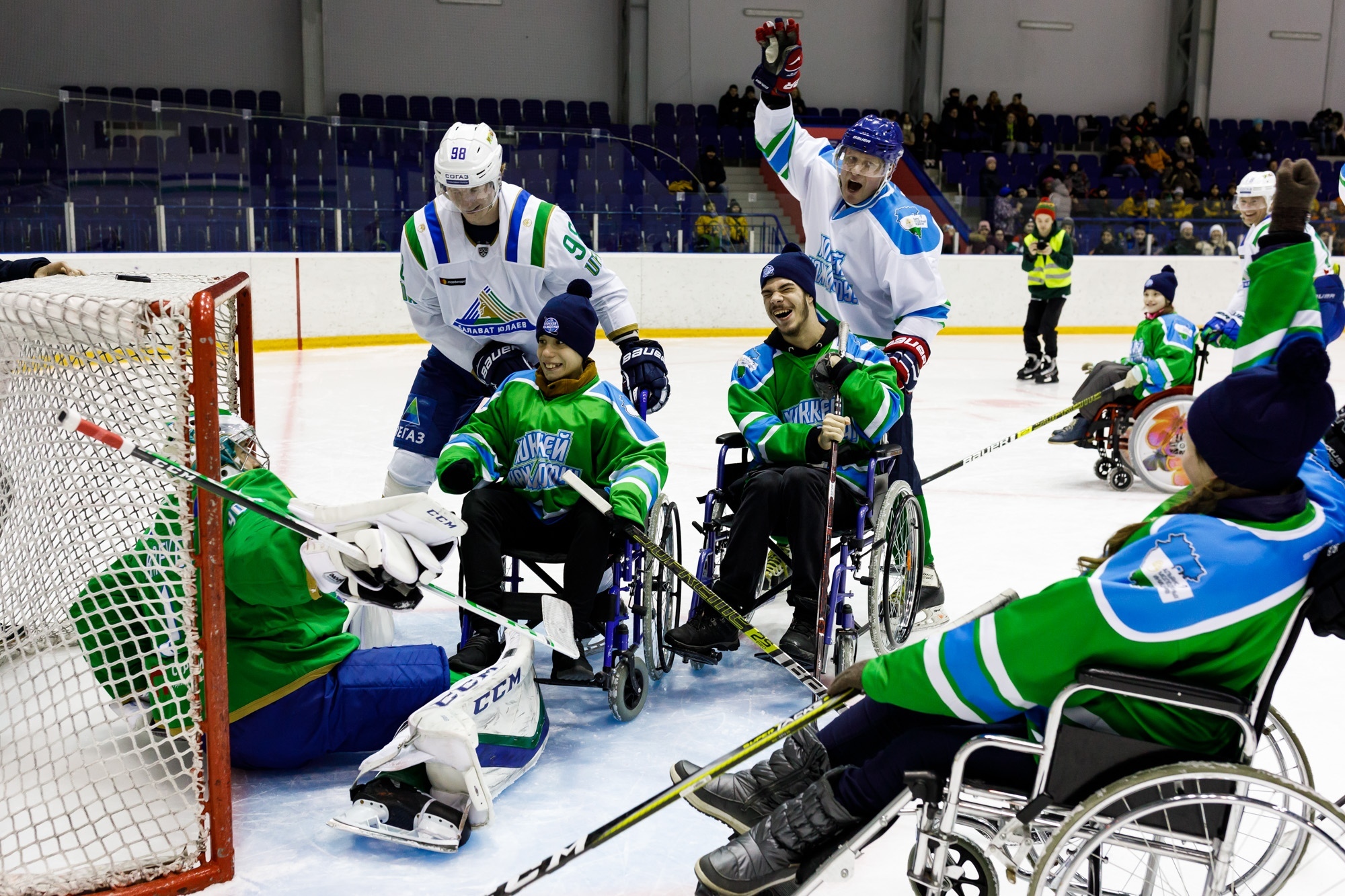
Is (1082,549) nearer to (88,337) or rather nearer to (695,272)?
(88,337)

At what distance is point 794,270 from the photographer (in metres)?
2.80

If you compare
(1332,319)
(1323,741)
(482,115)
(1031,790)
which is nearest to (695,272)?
(482,115)

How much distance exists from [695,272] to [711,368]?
1760 mm

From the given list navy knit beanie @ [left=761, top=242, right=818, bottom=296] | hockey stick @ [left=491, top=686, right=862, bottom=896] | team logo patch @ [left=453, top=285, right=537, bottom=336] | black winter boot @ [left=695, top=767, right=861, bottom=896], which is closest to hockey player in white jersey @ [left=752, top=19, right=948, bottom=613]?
navy knit beanie @ [left=761, top=242, right=818, bottom=296]

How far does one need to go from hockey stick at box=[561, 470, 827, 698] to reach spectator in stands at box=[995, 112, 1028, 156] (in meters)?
12.3

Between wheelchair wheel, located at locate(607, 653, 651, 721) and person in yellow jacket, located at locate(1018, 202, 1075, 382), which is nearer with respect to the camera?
wheelchair wheel, located at locate(607, 653, 651, 721)

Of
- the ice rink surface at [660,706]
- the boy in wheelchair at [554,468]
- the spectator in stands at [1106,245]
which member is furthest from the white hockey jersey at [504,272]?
the spectator in stands at [1106,245]

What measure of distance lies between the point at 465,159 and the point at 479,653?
113cm

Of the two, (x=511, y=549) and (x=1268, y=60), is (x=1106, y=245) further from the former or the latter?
(x=511, y=549)

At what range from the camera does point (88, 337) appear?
183 centimetres

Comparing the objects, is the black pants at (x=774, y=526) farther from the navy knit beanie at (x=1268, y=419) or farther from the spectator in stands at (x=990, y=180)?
the spectator in stands at (x=990, y=180)

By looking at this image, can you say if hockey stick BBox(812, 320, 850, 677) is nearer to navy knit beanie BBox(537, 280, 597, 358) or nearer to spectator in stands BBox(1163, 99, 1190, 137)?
navy knit beanie BBox(537, 280, 597, 358)

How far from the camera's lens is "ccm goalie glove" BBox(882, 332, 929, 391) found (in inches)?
116

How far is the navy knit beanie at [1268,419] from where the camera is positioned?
1394mm
